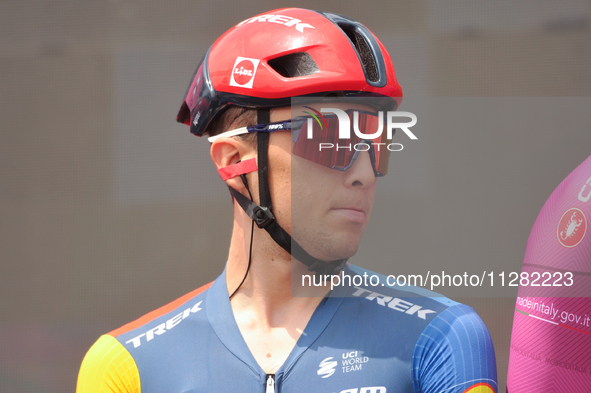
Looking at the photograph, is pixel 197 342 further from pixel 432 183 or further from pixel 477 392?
pixel 432 183

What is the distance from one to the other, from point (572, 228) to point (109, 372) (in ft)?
6.00

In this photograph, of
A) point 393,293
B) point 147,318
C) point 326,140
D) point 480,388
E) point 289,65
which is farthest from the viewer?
point 147,318

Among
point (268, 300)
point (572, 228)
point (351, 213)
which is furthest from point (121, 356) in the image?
point (572, 228)

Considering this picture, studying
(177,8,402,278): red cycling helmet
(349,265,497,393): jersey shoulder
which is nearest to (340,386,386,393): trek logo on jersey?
(349,265,497,393): jersey shoulder

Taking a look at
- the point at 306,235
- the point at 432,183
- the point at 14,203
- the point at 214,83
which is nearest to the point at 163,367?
the point at 306,235

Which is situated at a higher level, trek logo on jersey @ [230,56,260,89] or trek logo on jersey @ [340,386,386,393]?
trek logo on jersey @ [230,56,260,89]

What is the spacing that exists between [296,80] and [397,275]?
42.3 inches

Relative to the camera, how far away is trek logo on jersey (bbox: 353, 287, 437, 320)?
2.10 meters

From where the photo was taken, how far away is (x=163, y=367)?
2107 millimetres

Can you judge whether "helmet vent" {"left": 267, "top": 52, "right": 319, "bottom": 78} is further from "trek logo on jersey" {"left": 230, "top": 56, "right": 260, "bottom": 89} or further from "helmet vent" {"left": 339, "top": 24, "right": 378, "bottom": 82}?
"helmet vent" {"left": 339, "top": 24, "right": 378, "bottom": 82}

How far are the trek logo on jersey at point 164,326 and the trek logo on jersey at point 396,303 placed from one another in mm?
700

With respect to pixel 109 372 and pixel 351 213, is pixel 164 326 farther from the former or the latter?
pixel 351 213

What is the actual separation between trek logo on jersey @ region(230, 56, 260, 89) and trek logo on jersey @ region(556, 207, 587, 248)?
4.16ft

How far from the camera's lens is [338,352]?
204 centimetres
